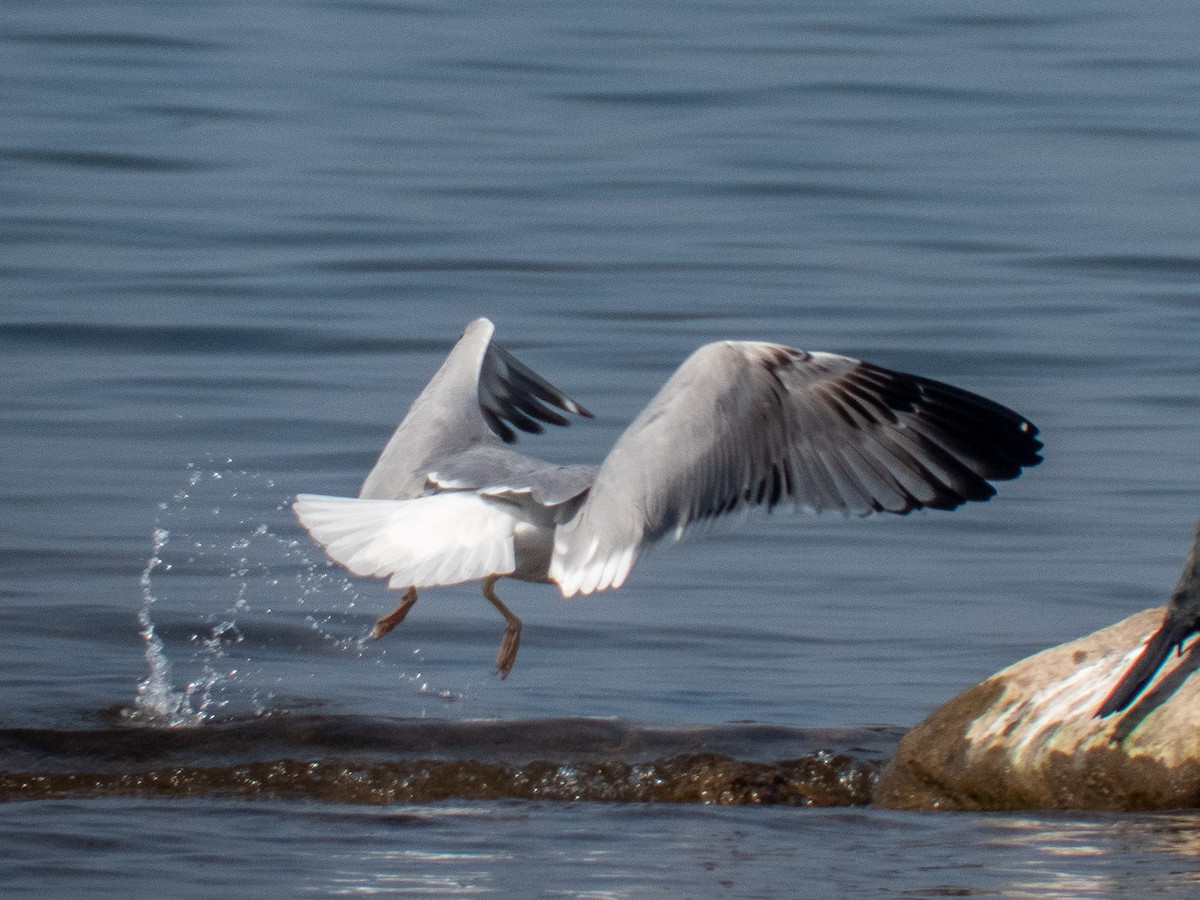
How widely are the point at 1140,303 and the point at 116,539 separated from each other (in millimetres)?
6506

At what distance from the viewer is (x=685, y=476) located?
569 centimetres

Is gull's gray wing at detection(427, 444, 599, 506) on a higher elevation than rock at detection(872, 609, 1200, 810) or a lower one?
higher

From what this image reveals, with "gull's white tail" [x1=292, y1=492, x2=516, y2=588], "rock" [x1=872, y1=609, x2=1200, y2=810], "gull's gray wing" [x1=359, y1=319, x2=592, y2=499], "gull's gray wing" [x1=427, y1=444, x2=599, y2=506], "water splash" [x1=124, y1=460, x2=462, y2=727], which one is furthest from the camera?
"water splash" [x1=124, y1=460, x2=462, y2=727]

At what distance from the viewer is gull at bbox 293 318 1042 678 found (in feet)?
18.3

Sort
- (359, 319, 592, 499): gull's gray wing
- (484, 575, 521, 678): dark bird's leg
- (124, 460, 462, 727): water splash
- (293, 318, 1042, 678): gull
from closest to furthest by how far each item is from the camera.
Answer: (293, 318, 1042, 678): gull, (484, 575, 521, 678): dark bird's leg, (359, 319, 592, 499): gull's gray wing, (124, 460, 462, 727): water splash

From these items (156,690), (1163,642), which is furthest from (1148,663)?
(156,690)

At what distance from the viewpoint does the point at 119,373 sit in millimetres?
10844

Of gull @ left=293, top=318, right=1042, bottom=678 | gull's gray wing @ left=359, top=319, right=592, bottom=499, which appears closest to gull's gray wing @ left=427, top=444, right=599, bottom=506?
gull @ left=293, top=318, right=1042, bottom=678

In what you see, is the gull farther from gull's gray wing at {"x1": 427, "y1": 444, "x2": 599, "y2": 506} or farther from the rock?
the rock

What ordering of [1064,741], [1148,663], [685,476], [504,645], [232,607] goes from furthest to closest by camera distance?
[232,607] < [504,645] < [685,476] < [1064,741] < [1148,663]

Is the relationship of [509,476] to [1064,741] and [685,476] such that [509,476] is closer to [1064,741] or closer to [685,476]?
[685,476]

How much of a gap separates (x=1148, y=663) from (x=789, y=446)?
1.42 m

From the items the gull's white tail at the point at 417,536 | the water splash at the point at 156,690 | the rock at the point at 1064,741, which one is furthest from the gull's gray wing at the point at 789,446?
the water splash at the point at 156,690

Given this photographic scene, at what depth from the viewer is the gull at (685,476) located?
5574mm
